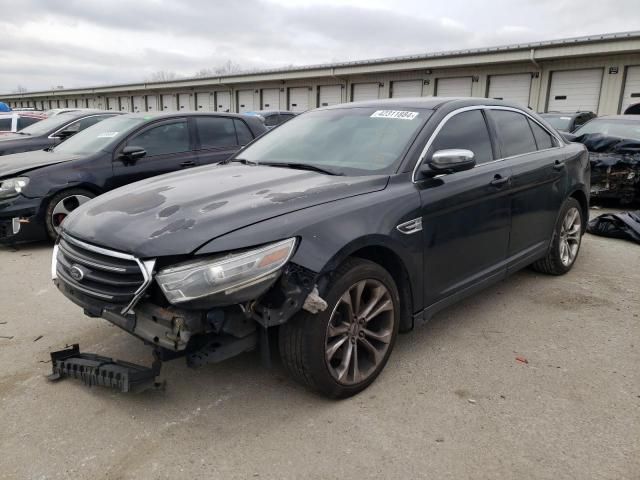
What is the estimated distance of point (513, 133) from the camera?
432 cm

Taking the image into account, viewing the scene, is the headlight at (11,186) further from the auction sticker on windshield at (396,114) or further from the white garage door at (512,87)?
the white garage door at (512,87)

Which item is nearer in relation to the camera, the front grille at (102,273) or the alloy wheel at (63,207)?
the front grille at (102,273)

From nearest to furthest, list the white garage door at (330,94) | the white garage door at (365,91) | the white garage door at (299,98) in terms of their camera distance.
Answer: the white garage door at (365,91)
the white garage door at (330,94)
the white garage door at (299,98)

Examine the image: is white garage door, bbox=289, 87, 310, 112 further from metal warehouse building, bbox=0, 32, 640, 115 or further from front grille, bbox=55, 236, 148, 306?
front grille, bbox=55, 236, 148, 306

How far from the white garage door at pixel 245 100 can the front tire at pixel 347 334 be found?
32394mm

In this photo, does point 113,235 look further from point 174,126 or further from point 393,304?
point 174,126

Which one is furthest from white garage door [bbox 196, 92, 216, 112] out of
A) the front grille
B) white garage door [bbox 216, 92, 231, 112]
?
the front grille

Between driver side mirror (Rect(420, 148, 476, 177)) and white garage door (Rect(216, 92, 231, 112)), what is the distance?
1342 inches

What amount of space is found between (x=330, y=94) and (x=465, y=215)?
1059 inches

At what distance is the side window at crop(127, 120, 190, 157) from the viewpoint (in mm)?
6801

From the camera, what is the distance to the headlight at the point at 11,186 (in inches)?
230

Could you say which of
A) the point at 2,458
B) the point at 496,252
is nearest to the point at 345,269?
the point at 496,252

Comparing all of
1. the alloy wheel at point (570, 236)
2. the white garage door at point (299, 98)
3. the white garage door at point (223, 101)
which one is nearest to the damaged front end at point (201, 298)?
the alloy wheel at point (570, 236)

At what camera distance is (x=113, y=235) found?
263 centimetres
